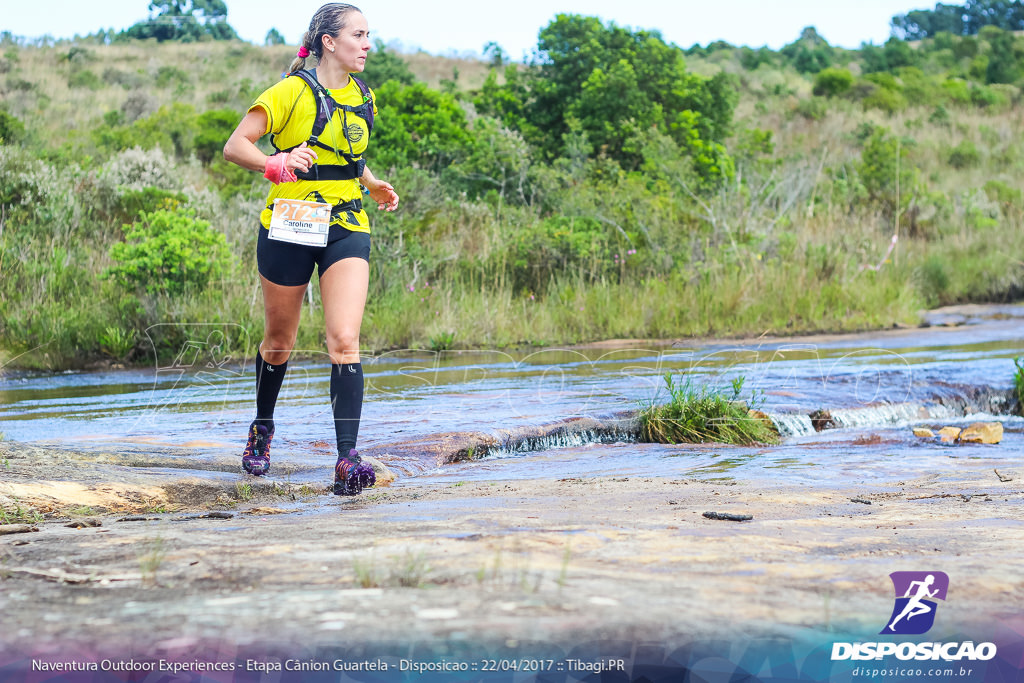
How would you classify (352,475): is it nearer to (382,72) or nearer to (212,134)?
(212,134)

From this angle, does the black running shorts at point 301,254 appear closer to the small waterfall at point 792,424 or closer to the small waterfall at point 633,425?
the small waterfall at point 633,425

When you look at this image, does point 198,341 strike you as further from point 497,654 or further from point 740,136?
point 740,136

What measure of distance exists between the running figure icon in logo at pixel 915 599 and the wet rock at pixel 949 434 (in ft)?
17.1

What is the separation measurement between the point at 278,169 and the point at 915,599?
10.8 ft

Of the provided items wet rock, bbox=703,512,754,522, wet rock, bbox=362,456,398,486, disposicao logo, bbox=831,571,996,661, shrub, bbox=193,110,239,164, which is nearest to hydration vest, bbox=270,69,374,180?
wet rock, bbox=362,456,398,486

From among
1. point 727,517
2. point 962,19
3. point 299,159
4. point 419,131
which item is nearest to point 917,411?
point 727,517

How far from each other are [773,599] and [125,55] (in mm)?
49028

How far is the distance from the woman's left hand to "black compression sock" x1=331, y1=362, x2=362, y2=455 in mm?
858

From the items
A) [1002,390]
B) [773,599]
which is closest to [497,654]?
[773,599]

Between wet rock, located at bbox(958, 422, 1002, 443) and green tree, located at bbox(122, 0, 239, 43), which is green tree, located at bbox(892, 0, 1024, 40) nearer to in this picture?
green tree, located at bbox(122, 0, 239, 43)

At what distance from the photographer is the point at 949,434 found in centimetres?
766

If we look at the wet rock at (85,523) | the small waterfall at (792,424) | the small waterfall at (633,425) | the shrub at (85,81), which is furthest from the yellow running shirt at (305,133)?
the shrub at (85,81)

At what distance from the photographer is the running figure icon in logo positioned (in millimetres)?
2322

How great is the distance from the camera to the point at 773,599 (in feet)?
7.98
